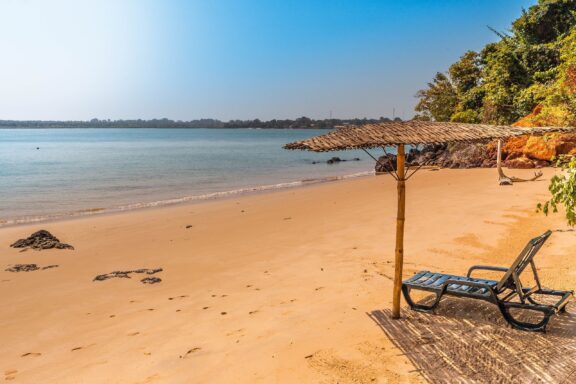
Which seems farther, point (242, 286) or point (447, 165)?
point (447, 165)

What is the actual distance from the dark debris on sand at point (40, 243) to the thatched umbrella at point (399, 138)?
860 centimetres

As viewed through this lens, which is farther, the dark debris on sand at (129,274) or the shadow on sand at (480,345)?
the dark debris on sand at (129,274)

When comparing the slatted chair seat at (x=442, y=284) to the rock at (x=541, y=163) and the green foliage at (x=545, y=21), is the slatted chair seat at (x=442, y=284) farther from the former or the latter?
the green foliage at (x=545, y=21)

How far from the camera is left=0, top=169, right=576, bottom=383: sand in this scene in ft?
16.4

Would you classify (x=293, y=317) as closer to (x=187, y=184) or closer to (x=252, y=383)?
(x=252, y=383)

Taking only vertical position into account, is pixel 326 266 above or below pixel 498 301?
below

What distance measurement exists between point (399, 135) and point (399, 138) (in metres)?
0.17

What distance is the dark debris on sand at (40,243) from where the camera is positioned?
11234mm

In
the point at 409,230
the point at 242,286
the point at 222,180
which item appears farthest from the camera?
the point at 222,180

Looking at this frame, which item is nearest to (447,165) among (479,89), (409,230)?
(479,89)

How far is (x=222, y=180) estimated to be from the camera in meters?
31.0

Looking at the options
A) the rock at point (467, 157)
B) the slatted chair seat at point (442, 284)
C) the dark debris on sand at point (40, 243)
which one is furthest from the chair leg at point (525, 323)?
the rock at point (467, 157)

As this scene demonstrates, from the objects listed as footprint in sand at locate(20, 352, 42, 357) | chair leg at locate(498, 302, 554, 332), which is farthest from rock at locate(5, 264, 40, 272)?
chair leg at locate(498, 302, 554, 332)

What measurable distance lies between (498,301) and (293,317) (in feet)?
8.95
